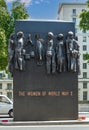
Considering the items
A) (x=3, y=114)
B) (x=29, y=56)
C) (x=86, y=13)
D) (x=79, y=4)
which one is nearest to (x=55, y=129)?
(x=29, y=56)

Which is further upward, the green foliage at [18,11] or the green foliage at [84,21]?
the green foliage at [18,11]

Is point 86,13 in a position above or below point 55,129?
above

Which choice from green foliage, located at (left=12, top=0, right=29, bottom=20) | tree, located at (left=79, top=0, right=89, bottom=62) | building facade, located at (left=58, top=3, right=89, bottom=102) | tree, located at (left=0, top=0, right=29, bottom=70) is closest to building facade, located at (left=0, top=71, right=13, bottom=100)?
building facade, located at (left=58, top=3, right=89, bottom=102)

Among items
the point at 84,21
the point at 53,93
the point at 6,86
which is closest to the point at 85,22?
the point at 84,21

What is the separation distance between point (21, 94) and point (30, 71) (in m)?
0.67

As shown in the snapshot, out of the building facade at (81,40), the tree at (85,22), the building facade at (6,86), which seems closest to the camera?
the tree at (85,22)

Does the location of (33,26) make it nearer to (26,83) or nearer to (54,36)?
(54,36)

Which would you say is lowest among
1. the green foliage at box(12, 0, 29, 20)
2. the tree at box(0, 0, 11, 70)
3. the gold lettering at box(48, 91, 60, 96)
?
the gold lettering at box(48, 91, 60, 96)

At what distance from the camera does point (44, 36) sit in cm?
1293

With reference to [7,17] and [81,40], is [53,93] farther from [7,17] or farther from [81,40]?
[81,40]

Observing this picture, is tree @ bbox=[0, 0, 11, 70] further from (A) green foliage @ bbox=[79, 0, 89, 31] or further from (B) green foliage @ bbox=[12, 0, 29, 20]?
(A) green foliage @ bbox=[79, 0, 89, 31]

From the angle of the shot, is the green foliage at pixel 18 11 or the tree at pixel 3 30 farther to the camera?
the green foliage at pixel 18 11

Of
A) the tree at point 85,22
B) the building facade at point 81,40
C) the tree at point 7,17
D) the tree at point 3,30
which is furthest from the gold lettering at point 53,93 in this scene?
the building facade at point 81,40

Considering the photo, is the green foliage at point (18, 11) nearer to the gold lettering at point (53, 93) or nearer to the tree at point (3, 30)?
the tree at point (3, 30)
